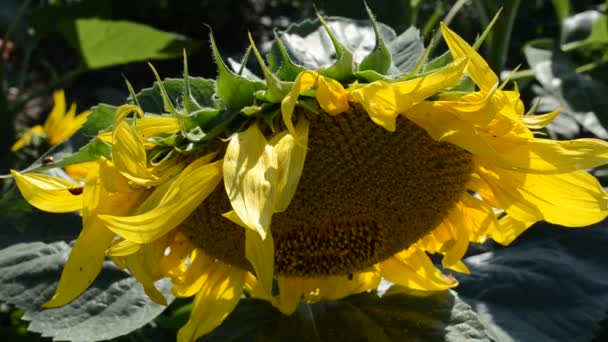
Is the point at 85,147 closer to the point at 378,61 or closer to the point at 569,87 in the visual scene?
the point at 378,61

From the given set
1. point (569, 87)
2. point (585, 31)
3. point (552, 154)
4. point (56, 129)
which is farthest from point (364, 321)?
point (56, 129)

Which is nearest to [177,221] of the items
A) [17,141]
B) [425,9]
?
[17,141]

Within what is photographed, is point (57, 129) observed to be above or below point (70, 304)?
below

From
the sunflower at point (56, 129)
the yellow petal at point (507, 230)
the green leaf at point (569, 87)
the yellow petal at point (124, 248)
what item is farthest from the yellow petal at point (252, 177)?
the sunflower at point (56, 129)

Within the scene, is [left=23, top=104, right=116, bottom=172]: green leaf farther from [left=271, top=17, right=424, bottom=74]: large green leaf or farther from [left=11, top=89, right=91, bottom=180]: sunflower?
[left=11, top=89, right=91, bottom=180]: sunflower

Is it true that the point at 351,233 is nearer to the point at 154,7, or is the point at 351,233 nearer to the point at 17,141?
the point at 17,141
